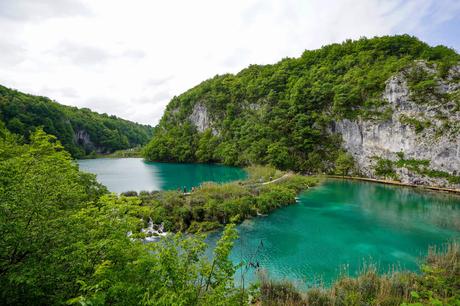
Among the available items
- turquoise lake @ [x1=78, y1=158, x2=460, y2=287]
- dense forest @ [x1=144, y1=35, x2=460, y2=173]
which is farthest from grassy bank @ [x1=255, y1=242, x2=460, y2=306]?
dense forest @ [x1=144, y1=35, x2=460, y2=173]

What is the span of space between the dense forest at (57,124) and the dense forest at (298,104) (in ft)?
96.2

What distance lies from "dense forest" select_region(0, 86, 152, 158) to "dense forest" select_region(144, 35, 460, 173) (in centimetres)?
2932

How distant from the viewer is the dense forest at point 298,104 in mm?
40844

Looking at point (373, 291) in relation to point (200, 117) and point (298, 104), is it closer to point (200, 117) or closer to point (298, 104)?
point (298, 104)

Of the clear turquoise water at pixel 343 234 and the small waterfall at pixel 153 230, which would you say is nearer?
the clear turquoise water at pixel 343 234

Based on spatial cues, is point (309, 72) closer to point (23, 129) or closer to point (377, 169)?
point (377, 169)

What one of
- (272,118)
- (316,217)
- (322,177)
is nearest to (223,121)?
(272,118)

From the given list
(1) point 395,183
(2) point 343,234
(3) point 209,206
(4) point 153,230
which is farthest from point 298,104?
(4) point 153,230

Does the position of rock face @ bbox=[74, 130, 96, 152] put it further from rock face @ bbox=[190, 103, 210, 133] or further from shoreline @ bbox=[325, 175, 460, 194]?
shoreline @ bbox=[325, 175, 460, 194]

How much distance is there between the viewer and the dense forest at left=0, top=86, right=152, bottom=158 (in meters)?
63.8

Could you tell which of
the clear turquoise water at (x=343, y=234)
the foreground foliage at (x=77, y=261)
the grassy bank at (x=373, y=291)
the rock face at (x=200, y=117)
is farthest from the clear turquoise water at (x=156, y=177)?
the rock face at (x=200, y=117)

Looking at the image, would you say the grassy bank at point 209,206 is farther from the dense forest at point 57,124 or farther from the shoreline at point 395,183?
the dense forest at point 57,124

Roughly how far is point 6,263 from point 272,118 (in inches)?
1977

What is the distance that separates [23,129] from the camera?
62438mm
